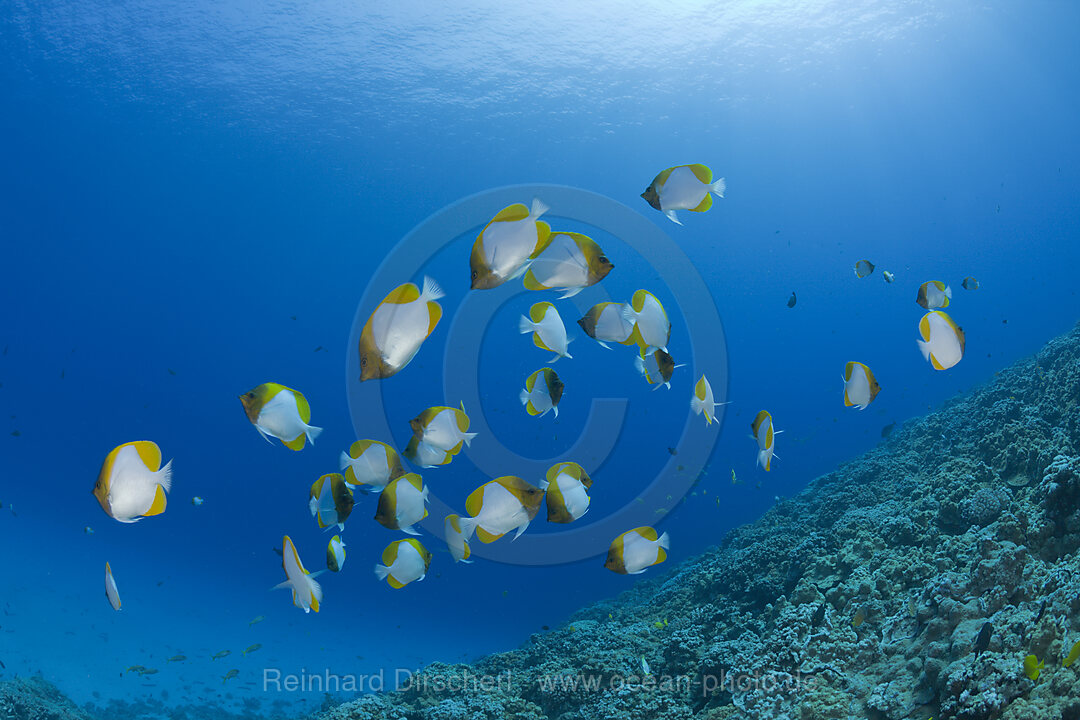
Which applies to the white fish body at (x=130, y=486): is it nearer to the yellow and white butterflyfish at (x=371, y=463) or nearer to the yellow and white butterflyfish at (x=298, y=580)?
the yellow and white butterflyfish at (x=298, y=580)

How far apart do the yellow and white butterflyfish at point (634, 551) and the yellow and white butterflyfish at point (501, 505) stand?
793mm

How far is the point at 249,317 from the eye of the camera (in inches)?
1796

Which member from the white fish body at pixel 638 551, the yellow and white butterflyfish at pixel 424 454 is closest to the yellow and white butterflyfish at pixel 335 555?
the yellow and white butterflyfish at pixel 424 454

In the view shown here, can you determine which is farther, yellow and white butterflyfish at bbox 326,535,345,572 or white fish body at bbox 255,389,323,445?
yellow and white butterflyfish at bbox 326,535,345,572

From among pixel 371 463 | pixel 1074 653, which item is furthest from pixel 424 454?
pixel 1074 653

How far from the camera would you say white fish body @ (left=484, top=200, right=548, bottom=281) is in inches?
93.4

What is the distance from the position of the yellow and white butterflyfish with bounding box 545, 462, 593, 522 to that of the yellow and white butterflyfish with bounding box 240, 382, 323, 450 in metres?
1.52

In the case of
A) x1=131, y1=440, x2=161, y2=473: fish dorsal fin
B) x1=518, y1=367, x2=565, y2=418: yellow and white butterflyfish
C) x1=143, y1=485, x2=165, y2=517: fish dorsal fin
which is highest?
x1=518, y1=367, x2=565, y2=418: yellow and white butterflyfish

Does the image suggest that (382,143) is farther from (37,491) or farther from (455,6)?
(37,491)

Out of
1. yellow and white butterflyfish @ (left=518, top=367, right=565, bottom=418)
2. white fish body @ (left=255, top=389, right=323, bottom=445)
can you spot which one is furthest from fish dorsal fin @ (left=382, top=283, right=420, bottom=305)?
yellow and white butterflyfish @ (left=518, top=367, right=565, bottom=418)

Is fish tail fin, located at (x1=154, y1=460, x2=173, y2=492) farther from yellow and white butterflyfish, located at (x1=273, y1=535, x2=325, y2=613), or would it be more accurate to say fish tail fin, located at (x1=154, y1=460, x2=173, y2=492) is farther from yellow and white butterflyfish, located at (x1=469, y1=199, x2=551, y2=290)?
yellow and white butterflyfish, located at (x1=469, y1=199, x2=551, y2=290)

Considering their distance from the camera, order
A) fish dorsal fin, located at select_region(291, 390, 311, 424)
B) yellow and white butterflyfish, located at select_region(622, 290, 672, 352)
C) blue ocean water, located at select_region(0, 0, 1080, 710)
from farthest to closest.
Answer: blue ocean water, located at select_region(0, 0, 1080, 710) < yellow and white butterflyfish, located at select_region(622, 290, 672, 352) < fish dorsal fin, located at select_region(291, 390, 311, 424)

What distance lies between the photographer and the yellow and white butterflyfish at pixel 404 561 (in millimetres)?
3854

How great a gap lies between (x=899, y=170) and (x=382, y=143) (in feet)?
135
